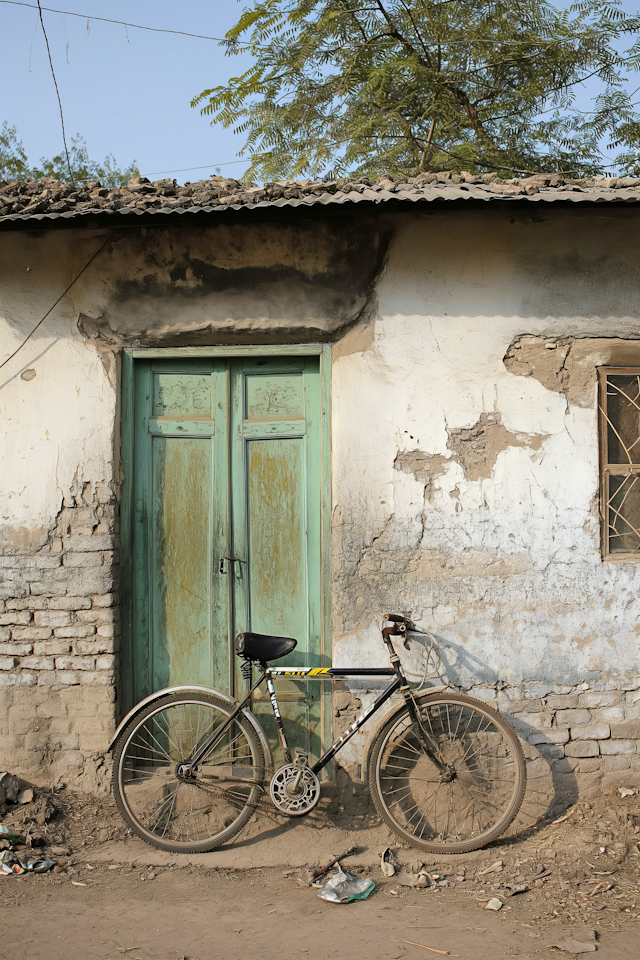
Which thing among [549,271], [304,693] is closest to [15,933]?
[304,693]

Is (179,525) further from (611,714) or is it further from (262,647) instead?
(611,714)

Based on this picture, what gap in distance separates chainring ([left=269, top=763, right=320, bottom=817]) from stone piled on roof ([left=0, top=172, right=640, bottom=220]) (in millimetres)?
2813

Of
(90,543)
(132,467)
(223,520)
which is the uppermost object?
(132,467)

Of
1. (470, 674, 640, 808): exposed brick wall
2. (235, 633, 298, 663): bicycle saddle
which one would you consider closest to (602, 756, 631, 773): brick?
(470, 674, 640, 808): exposed brick wall

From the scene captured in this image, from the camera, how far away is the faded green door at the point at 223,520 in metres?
3.93

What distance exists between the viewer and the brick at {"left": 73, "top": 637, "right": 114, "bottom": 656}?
3.77m

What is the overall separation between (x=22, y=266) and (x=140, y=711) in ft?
8.29

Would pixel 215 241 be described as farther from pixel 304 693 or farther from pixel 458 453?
pixel 304 693

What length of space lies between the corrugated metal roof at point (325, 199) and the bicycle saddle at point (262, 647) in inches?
84.5

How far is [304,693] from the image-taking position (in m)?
3.88

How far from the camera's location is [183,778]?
3508mm

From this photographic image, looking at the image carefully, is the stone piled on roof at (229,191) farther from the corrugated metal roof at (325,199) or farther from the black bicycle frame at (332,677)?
the black bicycle frame at (332,677)

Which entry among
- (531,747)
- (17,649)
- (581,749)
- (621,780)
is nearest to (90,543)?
(17,649)

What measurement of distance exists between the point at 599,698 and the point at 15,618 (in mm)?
3188
